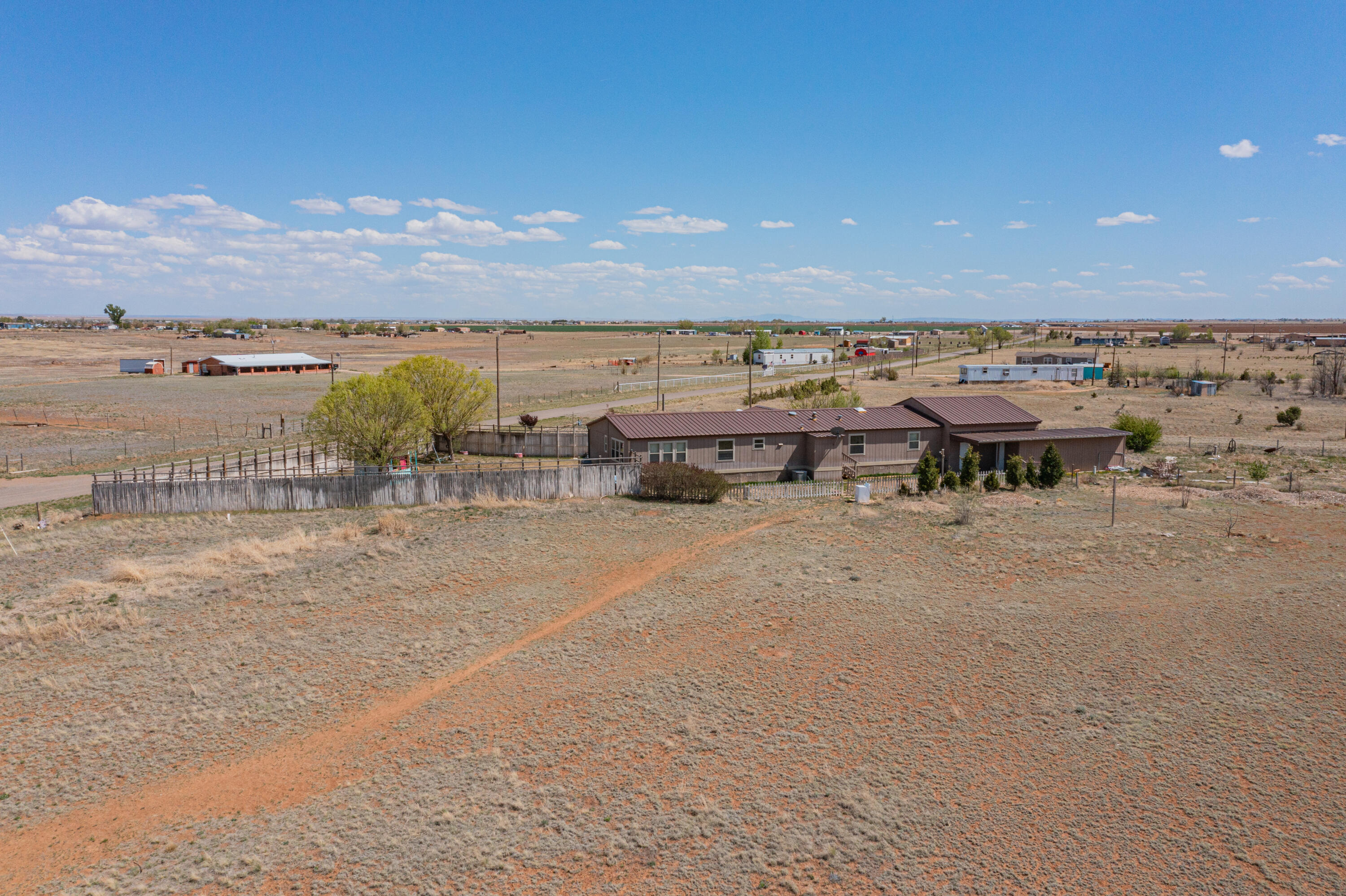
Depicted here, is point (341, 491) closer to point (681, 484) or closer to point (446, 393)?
point (446, 393)

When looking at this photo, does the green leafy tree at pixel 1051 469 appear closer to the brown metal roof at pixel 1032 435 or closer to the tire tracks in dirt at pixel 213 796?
the brown metal roof at pixel 1032 435

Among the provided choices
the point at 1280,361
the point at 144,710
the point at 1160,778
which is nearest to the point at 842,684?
the point at 1160,778

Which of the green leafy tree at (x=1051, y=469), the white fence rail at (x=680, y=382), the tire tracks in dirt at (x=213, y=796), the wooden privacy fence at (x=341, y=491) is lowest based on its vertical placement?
the tire tracks in dirt at (x=213, y=796)

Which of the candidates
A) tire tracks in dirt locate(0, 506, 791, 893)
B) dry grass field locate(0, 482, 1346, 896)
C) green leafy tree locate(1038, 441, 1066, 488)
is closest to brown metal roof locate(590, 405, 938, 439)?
green leafy tree locate(1038, 441, 1066, 488)

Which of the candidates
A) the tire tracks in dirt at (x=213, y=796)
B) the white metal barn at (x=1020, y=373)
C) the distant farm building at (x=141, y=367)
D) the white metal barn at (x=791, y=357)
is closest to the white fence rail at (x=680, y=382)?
the white metal barn at (x=791, y=357)

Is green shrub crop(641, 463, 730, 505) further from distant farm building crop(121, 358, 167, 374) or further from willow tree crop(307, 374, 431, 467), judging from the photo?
distant farm building crop(121, 358, 167, 374)
